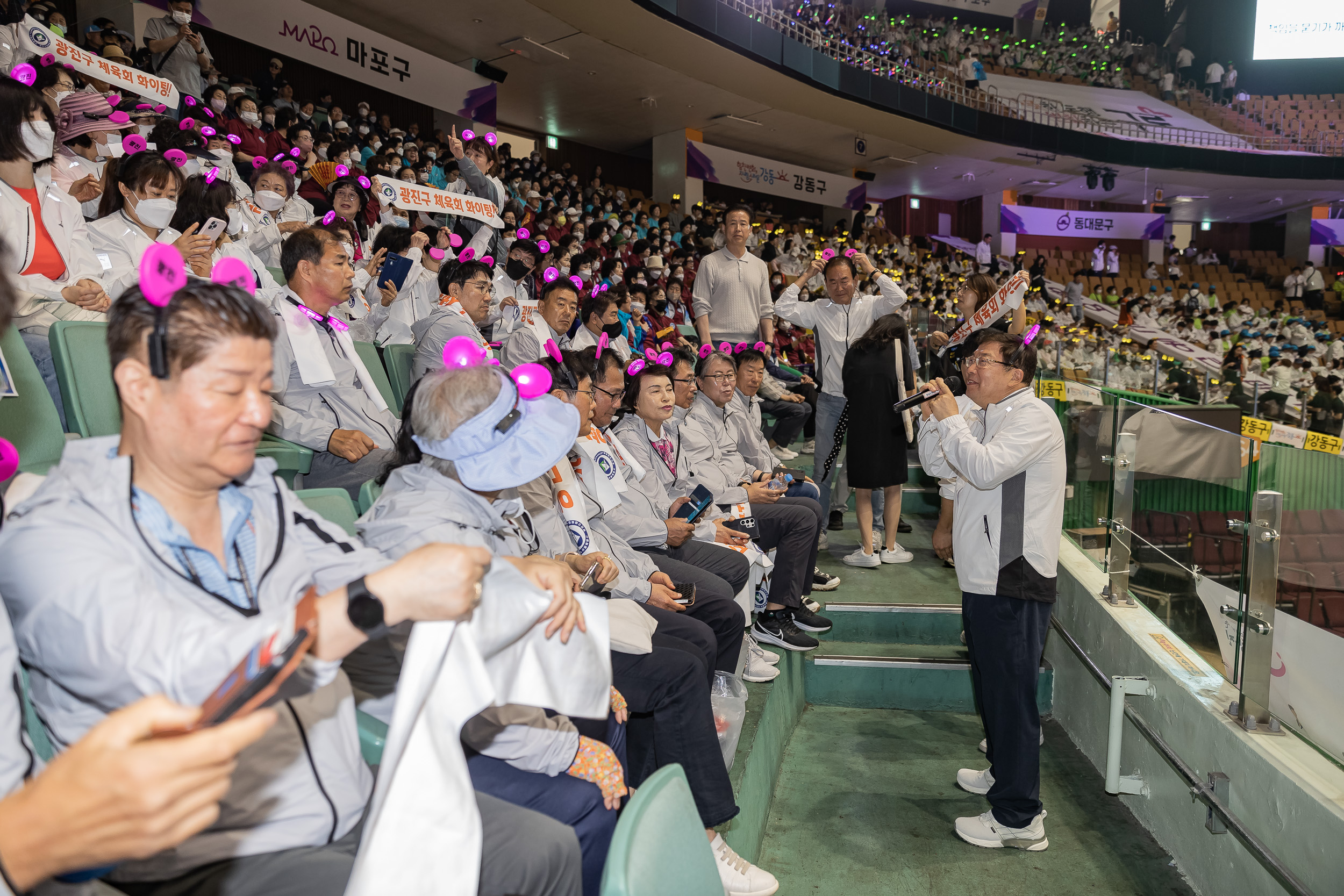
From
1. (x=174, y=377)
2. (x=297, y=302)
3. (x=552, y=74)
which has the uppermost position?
(x=552, y=74)

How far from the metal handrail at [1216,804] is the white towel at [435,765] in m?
2.04

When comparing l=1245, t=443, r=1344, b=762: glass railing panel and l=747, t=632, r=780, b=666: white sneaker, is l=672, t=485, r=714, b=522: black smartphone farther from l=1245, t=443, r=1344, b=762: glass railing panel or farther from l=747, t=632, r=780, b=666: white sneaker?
l=1245, t=443, r=1344, b=762: glass railing panel

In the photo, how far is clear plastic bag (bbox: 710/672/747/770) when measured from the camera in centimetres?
267

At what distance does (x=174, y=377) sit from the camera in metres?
1.10

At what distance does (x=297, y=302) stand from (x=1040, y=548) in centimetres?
265

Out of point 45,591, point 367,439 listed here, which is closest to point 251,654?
point 45,591

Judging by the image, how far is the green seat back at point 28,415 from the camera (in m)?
2.06

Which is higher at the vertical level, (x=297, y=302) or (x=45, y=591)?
(x=297, y=302)

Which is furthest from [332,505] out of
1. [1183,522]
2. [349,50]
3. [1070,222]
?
[1070,222]

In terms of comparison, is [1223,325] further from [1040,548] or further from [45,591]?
[45,591]

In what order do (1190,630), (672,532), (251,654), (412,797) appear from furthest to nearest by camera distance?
(672,532), (1190,630), (412,797), (251,654)

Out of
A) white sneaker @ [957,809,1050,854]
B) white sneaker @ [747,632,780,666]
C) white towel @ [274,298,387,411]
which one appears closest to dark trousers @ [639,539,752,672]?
white sneaker @ [747,632,780,666]

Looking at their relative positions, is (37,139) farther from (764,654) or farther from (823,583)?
(823,583)

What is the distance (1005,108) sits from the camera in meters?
17.8
